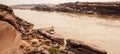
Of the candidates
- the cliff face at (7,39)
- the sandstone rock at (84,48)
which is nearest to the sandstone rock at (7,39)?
the cliff face at (7,39)

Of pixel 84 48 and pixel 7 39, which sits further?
pixel 84 48

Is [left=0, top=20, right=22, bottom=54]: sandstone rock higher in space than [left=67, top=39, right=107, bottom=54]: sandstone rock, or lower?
higher

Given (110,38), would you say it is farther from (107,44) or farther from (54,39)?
(54,39)

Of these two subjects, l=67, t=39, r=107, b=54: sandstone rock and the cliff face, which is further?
l=67, t=39, r=107, b=54: sandstone rock

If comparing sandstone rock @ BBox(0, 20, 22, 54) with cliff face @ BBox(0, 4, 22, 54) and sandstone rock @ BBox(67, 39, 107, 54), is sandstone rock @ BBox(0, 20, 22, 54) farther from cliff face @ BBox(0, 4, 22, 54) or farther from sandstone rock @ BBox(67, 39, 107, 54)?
sandstone rock @ BBox(67, 39, 107, 54)

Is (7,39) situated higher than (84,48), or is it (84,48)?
(7,39)

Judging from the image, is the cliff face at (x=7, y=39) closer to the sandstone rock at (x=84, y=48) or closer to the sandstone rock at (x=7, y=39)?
the sandstone rock at (x=7, y=39)

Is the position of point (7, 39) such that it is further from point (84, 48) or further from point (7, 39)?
point (84, 48)

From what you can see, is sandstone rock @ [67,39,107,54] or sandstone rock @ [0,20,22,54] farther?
sandstone rock @ [67,39,107,54]

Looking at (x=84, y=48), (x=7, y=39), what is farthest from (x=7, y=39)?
(x=84, y=48)

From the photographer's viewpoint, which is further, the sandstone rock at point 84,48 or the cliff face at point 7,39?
the sandstone rock at point 84,48

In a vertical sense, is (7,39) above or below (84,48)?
above

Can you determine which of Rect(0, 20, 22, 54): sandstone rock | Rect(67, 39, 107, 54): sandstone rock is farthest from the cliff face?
Rect(67, 39, 107, 54): sandstone rock

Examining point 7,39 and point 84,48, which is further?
point 84,48
